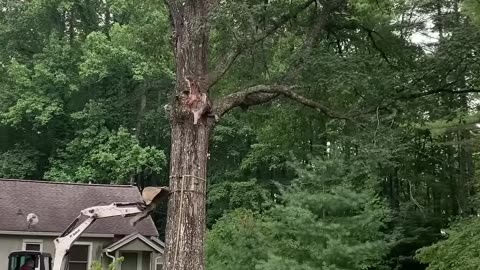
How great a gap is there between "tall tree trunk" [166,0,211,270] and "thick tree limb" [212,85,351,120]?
0.54m

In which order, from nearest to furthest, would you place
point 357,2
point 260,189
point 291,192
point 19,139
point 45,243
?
point 357,2 < point 291,192 < point 45,243 < point 260,189 < point 19,139

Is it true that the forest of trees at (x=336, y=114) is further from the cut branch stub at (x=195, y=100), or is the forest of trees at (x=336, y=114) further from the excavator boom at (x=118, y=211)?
the excavator boom at (x=118, y=211)

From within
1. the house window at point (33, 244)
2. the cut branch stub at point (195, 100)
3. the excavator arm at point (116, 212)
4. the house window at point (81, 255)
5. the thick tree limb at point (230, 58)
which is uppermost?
the thick tree limb at point (230, 58)

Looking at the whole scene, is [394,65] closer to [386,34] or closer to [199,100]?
[386,34]

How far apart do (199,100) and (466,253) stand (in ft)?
14.8

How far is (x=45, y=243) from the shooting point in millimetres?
18828

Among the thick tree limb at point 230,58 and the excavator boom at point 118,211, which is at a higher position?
the thick tree limb at point 230,58

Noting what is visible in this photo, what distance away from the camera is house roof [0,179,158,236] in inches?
744

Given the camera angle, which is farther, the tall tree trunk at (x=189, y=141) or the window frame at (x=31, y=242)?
the window frame at (x=31, y=242)

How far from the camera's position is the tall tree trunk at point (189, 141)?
25.1 feet

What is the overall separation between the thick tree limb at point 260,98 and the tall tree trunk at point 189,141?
542 millimetres

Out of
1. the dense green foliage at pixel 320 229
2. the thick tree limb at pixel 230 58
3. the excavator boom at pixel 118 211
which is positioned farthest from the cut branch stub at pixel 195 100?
the dense green foliage at pixel 320 229

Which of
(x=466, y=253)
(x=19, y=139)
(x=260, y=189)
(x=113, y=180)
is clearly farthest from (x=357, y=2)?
(x=19, y=139)

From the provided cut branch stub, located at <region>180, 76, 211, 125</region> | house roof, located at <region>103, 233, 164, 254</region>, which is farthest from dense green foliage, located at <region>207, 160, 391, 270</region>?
house roof, located at <region>103, 233, 164, 254</region>
